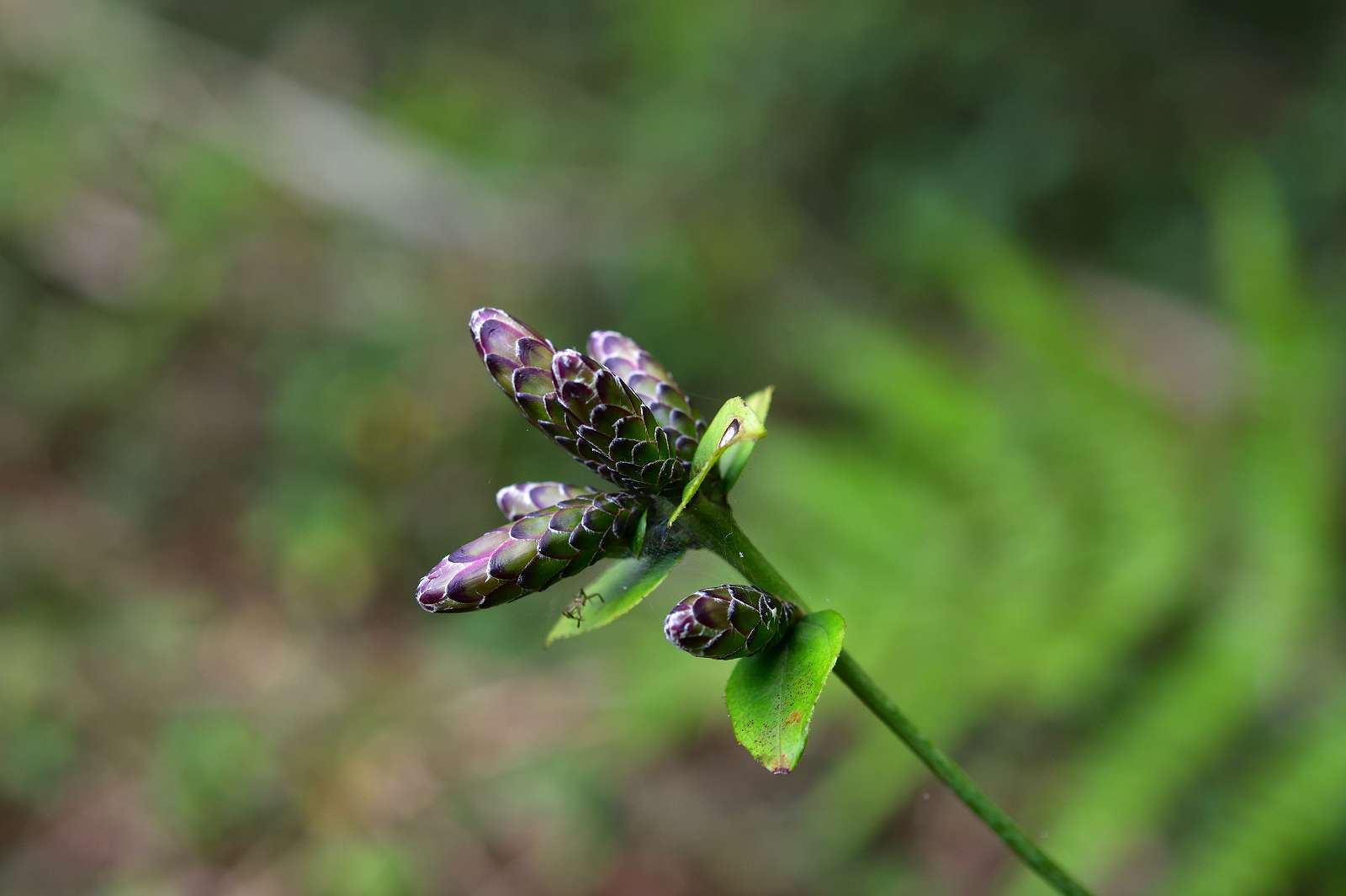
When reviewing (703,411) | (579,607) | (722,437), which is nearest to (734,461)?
(722,437)

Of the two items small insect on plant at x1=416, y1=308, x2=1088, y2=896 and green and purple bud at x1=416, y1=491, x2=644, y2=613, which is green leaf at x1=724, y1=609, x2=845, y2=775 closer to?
small insect on plant at x1=416, y1=308, x2=1088, y2=896

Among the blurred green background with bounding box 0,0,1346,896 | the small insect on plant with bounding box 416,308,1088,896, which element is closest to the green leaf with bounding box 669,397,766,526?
the small insect on plant with bounding box 416,308,1088,896

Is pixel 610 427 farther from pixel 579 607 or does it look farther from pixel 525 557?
pixel 579 607

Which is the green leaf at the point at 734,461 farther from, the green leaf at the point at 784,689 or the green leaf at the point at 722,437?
the green leaf at the point at 784,689

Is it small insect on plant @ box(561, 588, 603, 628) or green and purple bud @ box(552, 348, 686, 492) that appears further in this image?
small insect on plant @ box(561, 588, 603, 628)

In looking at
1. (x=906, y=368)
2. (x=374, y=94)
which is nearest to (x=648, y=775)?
(x=906, y=368)

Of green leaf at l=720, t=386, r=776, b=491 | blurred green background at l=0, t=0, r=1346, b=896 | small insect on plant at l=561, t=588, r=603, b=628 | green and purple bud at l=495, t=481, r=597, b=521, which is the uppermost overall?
green leaf at l=720, t=386, r=776, b=491
